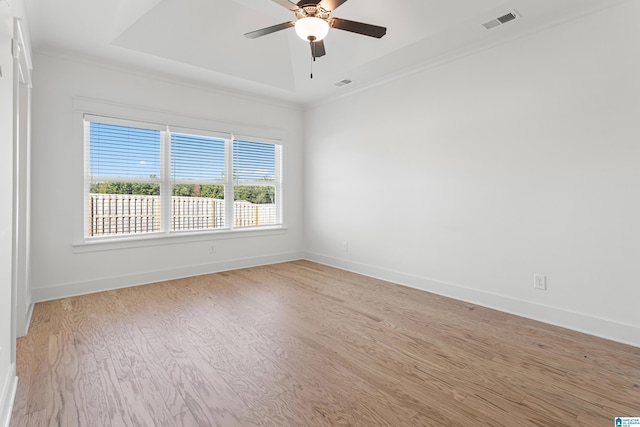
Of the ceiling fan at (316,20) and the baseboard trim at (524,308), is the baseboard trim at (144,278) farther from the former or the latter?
the ceiling fan at (316,20)

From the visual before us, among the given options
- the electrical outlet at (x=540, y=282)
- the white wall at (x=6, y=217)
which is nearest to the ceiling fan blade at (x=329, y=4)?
the white wall at (x=6, y=217)

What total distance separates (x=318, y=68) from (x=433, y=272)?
10.0ft

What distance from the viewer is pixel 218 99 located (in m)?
4.88

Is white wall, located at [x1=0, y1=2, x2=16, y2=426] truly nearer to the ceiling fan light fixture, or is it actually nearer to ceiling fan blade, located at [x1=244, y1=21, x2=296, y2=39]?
ceiling fan blade, located at [x1=244, y1=21, x2=296, y2=39]

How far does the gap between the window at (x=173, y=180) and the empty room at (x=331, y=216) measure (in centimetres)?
3

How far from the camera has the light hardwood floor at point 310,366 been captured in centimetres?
178

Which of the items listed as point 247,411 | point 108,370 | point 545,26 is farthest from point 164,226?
point 545,26

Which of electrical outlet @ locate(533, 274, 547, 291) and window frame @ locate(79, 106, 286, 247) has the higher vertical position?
window frame @ locate(79, 106, 286, 247)

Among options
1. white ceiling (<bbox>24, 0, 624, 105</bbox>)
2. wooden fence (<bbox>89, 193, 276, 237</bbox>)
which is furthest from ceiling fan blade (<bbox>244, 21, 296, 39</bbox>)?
wooden fence (<bbox>89, 193, 276, 237</bbox>)

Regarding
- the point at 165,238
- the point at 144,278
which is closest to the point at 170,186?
the point at 165,238

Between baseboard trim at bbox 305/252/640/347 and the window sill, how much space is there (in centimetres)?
185

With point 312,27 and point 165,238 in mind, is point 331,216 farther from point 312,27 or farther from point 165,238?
point 312,27

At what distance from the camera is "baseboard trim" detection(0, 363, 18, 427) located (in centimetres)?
162

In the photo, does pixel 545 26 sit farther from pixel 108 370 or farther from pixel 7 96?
pixel 108 370
